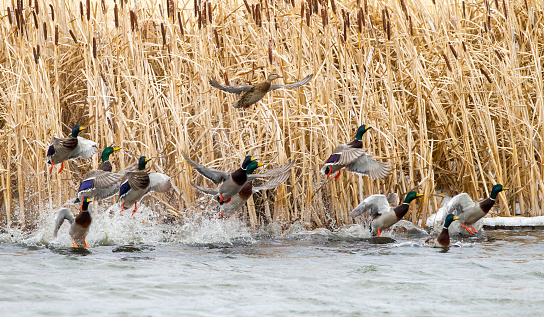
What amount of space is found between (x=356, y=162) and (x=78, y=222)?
254 centimetres

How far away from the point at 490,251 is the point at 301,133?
2.09 meters

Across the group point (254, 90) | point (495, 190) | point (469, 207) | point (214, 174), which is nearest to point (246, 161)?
point (214, 174)

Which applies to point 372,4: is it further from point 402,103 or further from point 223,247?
point 223,247

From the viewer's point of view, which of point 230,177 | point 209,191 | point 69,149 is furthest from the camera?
point 209,191

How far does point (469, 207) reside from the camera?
730 cm

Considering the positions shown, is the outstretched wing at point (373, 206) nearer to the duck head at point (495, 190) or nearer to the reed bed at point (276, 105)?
the reed bed at point (276, 105)

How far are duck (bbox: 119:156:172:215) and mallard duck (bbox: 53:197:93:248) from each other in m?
0.31

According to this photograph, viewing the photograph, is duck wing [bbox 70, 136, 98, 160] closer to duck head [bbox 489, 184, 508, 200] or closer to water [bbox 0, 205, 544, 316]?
water [bbox 0, 205, 544, 316]

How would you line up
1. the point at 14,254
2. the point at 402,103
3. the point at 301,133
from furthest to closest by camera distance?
the point at 402,103 → the point at 301,133 → the point at 14,254

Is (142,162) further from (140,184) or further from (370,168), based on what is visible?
(370,168)

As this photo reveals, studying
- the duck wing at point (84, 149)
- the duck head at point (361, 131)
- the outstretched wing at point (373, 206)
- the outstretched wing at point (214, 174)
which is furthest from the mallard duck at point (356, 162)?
the duck wing at point (84, 149)

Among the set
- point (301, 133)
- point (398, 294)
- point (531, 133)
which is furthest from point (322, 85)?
point (398, 294)

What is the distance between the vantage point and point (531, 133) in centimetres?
736

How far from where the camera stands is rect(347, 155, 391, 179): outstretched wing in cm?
692
